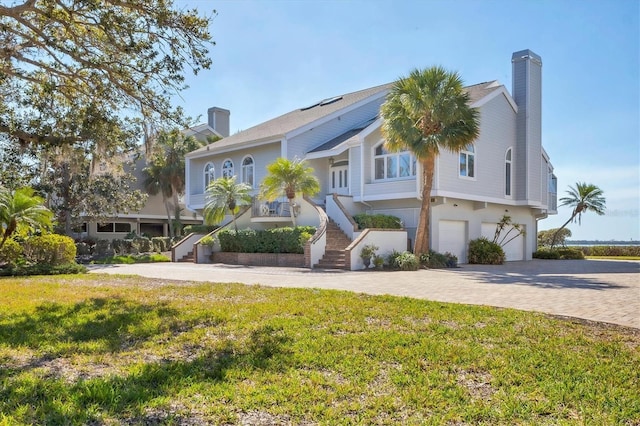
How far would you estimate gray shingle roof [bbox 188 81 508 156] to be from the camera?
77.1ft

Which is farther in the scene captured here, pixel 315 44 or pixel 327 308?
pixel 315 44

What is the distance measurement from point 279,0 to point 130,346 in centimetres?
912

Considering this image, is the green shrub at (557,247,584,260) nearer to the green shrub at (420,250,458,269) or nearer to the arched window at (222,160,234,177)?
the green shrub at (420,250,458,269)

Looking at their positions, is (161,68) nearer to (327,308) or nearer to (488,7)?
(327,308)

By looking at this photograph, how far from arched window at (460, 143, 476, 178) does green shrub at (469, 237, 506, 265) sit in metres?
3.24

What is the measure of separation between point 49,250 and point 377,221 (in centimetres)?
1231

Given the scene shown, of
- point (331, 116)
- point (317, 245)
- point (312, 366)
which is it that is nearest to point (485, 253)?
point (317, 245)

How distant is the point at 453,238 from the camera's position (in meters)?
21.9

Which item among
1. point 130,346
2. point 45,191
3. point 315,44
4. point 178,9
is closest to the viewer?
point 130,346

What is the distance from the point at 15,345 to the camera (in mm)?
5676

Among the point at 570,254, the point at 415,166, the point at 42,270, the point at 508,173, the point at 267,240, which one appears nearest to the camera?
the point at 42,270

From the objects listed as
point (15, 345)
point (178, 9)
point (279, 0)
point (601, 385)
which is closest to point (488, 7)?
point (279, 0)

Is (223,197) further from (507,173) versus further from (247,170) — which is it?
(507,173)

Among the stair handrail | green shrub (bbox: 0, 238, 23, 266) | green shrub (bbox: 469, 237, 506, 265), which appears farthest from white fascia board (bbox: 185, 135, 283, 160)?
green shrub (bbox: 0, 238, 23, 266)
